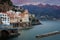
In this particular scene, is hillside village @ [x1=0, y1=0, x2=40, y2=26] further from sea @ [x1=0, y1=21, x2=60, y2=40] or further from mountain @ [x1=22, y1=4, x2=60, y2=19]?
sea @ [x1=0, y1=21, x2=60, y2=40]

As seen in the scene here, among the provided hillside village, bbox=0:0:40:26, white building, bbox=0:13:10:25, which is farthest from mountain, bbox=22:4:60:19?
white building, bbox=0:13:10:25

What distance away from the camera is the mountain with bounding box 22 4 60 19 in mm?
14220

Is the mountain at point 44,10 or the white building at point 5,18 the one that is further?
the white building at point 5,18

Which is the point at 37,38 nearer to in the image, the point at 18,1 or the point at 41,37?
the point at 41,37

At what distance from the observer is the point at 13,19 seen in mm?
14602

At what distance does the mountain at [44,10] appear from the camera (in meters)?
14.2

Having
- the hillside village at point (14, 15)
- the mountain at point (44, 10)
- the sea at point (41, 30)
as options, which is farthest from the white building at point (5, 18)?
the mountain at point (44, 10)

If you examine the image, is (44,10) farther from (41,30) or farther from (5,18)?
(5,18)

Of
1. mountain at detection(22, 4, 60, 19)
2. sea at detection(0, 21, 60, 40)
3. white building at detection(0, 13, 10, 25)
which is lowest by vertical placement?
sea at detection(0, 21, 60, 40)

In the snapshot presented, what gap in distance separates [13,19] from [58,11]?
142 cm

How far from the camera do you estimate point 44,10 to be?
47.0ft

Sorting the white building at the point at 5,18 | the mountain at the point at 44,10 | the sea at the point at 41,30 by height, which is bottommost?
the sea at the point at 41,30

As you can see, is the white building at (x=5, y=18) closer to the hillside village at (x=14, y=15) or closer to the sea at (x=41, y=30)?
the hillside village at (x=14, y=15)

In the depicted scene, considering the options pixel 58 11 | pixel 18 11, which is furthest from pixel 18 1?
pixel 58 11
